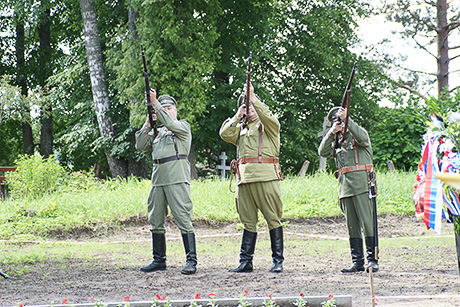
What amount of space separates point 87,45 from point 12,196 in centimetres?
562

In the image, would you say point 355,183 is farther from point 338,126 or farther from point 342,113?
point 342,113

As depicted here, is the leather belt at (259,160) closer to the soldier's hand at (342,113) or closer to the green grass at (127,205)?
the soldier's hand at (342,113)

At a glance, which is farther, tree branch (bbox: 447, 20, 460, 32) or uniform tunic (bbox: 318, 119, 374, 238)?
tree branch (bbox: 447, 20, 460, 32)

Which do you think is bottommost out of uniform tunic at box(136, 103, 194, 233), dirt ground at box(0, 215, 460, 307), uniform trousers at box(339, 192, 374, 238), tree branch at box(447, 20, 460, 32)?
dirt ground at box(0, 215, 460, 307)

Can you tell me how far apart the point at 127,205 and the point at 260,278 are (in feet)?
19.2

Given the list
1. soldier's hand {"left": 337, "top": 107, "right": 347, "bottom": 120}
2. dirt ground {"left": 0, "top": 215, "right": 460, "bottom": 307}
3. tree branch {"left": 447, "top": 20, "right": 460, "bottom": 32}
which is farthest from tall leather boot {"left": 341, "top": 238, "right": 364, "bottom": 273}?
tree branch {"left": 447, "top": 20, "right": 460, "bottom": 32}

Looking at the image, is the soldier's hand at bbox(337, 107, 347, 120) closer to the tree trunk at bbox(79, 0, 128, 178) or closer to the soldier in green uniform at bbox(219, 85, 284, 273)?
the soldier in green uniform at bbox(219, 85, 284, 273)

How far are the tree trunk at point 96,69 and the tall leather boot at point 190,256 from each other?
1062cm

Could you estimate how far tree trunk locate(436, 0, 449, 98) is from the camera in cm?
2336

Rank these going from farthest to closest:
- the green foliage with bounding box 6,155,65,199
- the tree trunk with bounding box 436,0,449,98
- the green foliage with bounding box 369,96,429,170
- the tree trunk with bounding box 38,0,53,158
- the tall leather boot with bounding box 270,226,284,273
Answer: the tree trunk with bounding box 38,0,53,158
the tree trunk with bounding box 436,0,449,98
the green foliage with bounding box 369,96,429,170
the green foliage with bounding box 6,155,65,199
the tall leather boot with bounding box 270,226,284,273

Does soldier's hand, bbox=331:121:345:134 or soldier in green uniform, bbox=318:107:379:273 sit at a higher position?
soldier's hand, bbox=331:121:345:134

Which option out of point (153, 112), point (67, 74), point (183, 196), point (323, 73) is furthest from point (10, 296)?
point (323, 73)

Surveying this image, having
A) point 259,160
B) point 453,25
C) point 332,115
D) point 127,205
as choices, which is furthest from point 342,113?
point 453,25

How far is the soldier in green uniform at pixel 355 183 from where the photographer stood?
6.16 m
